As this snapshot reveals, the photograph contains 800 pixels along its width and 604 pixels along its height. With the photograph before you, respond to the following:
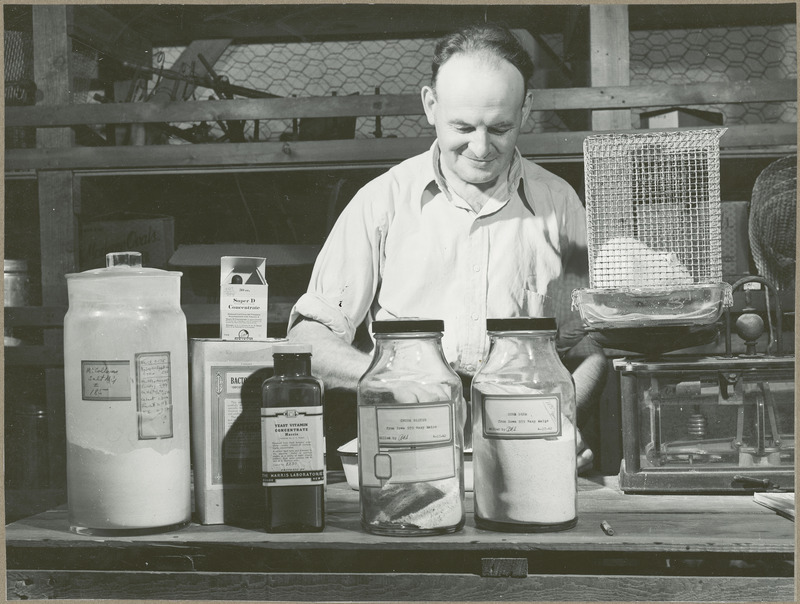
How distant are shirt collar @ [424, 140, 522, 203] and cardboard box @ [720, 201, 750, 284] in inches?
19.7

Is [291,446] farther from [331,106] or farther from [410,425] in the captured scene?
[331,106]

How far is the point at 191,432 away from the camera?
1081 millimetres

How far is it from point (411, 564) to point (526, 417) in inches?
8.8

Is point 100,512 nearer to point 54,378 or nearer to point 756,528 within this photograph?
point 756,528

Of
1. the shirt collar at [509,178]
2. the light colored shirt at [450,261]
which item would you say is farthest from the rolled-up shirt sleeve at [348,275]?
the shirt collar at [509,178]

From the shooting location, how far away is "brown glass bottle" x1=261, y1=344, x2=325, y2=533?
0.97m

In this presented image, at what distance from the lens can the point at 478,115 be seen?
1.61 meters

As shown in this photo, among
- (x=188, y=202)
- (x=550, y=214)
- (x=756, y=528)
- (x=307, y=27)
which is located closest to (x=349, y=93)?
(x=307, y=27)

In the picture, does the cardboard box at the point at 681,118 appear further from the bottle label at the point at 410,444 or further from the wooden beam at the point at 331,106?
the bottle label at the point at 410,444

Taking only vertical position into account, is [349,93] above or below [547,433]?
above

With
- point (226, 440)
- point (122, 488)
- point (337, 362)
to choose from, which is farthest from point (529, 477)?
point (337, 362)

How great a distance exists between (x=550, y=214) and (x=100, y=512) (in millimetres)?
1109

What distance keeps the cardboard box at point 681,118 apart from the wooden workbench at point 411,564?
3.71ft

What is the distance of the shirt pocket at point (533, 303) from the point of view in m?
1.67
